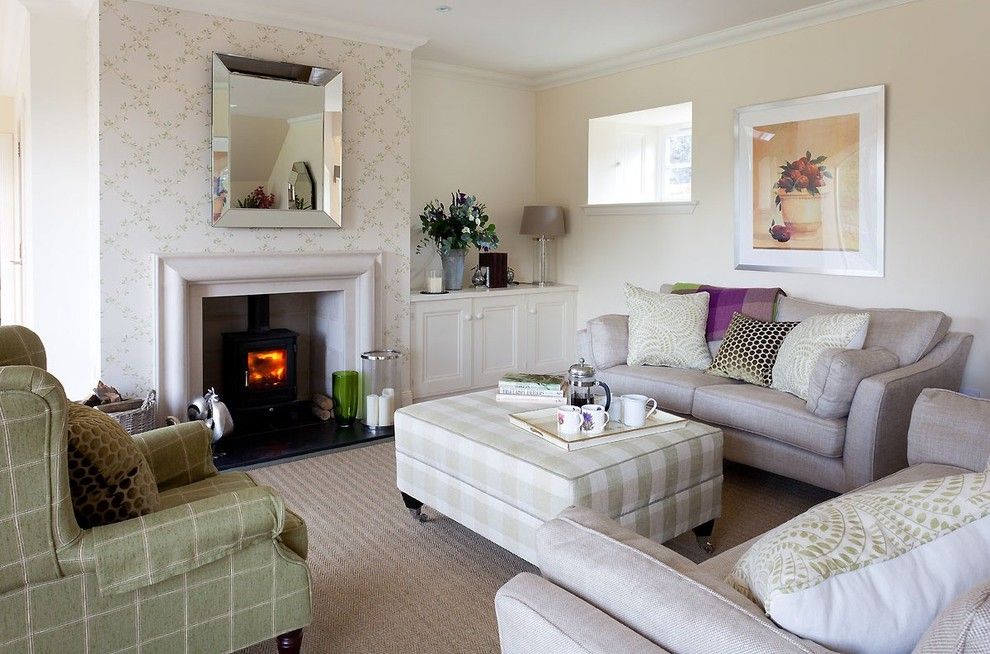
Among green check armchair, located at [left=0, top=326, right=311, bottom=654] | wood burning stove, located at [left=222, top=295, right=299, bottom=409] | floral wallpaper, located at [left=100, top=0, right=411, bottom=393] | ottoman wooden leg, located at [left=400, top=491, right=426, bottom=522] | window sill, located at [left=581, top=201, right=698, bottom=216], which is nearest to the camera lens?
green check armchair, located at [left=0, top=326, right=311, bottom=654]

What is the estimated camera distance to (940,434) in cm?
239

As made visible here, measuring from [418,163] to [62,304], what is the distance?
2.50 m

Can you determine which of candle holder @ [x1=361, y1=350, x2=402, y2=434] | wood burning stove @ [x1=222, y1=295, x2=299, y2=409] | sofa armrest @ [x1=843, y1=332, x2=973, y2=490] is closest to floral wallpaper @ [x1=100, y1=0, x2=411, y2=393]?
wood burning stove @ [x1=222, y1=295, x2=299, y2=409]

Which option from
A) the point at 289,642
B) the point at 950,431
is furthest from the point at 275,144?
the point at 950,431

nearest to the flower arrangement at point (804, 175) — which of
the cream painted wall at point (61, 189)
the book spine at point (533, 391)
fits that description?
the book spine at point (533, 391)

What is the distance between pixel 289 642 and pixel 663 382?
2388 mm

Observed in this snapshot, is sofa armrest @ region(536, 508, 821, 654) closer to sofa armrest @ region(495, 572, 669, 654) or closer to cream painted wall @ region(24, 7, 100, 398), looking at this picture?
sofa armrest @ region(495, 572, 669, 654)

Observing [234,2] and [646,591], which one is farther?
[234,2]

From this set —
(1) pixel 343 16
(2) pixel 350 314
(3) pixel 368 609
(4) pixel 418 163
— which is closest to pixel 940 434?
(3) pixel 368 609

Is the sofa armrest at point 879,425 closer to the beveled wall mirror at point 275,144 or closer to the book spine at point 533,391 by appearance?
the book spine at point 533,391

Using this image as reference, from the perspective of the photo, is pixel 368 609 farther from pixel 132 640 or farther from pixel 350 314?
→ pixel 350 314

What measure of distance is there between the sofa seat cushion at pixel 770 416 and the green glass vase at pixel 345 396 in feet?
6.90

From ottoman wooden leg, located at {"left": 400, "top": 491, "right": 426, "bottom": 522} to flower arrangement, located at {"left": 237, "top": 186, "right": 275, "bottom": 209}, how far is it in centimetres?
205

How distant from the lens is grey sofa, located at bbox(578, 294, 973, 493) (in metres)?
3.06
